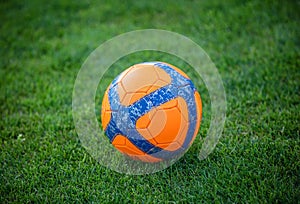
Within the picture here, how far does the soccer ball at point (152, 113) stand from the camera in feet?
8.61

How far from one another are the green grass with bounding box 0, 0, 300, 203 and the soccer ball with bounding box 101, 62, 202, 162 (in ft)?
0.92

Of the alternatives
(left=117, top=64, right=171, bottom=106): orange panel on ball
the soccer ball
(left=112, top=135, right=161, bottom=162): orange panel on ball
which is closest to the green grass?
(left=112, top=135, right=161, bottom=162): orange panel on ball

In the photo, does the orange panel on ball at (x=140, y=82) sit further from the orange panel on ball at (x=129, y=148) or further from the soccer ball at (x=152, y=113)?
the orange panel on ball at (x=129, y=148)

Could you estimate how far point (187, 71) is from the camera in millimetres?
4219

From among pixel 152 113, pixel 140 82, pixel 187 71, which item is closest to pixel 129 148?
pixel 152 113

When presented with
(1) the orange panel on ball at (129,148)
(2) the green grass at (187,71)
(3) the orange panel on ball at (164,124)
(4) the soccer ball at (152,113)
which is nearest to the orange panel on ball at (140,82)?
(4) the soccer ball at (152,113)

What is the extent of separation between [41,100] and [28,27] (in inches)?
71.1

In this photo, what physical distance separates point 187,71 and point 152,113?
1.71m

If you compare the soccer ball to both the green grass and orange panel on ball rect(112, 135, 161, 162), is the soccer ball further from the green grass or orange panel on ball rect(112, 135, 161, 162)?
the green grass

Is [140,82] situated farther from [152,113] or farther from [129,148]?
[129,148]

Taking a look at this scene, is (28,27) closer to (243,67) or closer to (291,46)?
(243,67)

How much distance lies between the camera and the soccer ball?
262cm

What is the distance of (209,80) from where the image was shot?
158 inches

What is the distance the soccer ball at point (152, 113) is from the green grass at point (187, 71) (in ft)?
0.92
